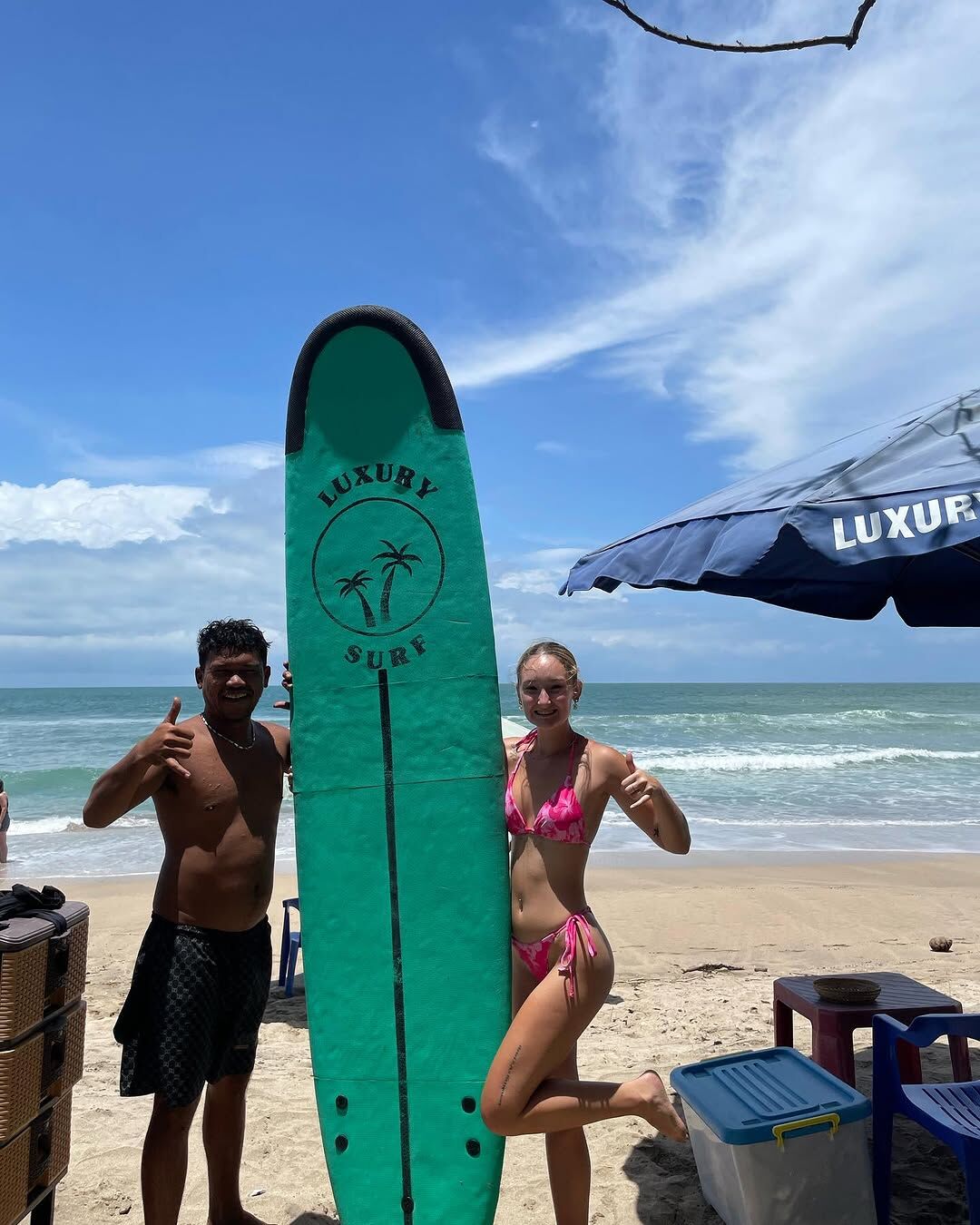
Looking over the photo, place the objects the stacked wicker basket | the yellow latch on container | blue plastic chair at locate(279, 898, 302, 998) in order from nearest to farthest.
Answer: the stacked wicker basket → the yellow latch on container → blue plastic chair at locate(279, 898, 302, 998)

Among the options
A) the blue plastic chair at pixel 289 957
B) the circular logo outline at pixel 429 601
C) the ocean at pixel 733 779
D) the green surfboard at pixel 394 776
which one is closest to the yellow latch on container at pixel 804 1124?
the green surfboard at pixel 394 776

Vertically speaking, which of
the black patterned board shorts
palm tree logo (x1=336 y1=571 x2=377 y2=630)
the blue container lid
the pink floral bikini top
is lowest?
the blue container lid

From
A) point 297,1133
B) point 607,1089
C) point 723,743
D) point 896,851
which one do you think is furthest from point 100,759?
point 607,1089

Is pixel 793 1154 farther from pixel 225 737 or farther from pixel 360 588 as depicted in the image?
pixel 360 588

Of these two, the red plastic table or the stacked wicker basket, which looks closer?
the stacked wicker basket

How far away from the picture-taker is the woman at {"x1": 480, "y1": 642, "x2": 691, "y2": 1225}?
2.20 meters

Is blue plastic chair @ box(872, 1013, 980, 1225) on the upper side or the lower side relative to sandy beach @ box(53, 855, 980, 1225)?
upper

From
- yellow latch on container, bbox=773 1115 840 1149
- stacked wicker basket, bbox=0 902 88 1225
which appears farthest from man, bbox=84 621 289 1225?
yellow latch on container, bbox=773 1115 840 1149

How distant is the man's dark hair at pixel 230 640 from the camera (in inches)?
101

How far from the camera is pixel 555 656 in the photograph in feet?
8.18

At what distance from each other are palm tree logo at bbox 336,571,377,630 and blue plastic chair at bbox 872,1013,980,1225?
1805mm

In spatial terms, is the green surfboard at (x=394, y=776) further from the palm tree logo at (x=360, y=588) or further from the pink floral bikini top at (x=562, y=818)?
the pink floral bikini top at (x=562, y=818)

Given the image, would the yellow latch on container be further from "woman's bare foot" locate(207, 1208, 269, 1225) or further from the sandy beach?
"woman's bare foot" locate(207, 1208, 269, 1225)

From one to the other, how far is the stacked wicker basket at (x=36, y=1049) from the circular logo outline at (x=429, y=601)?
1.06 meters
